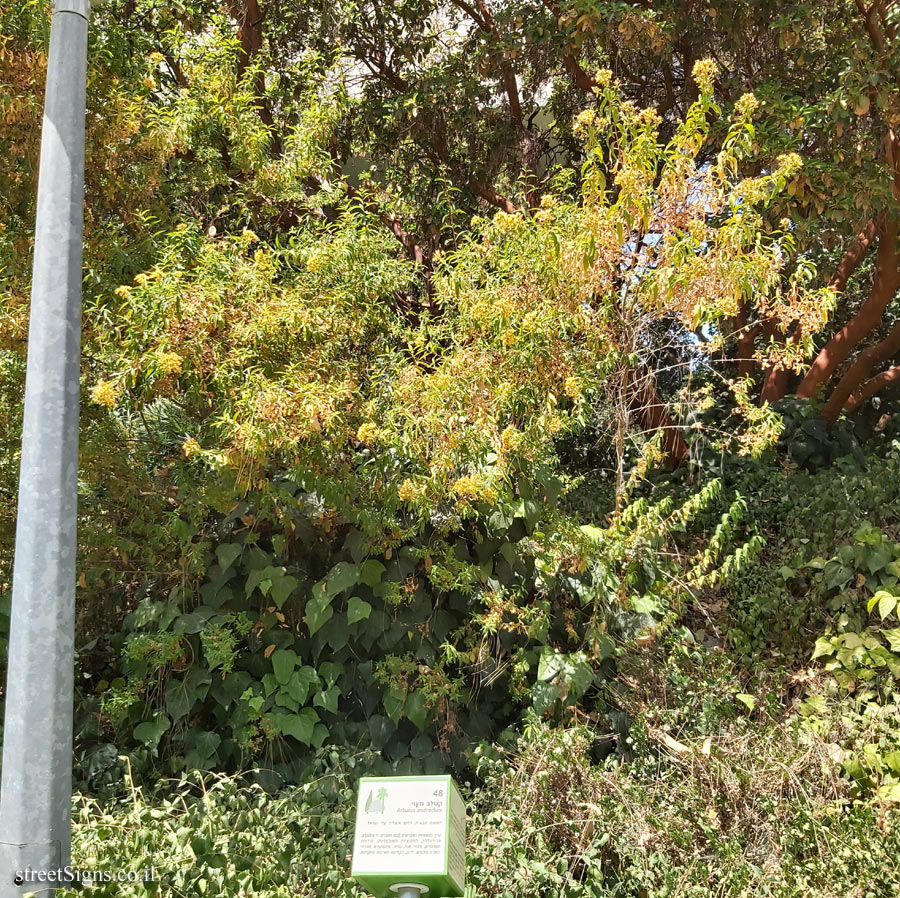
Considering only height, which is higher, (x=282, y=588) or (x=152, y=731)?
(x=282, y=588)

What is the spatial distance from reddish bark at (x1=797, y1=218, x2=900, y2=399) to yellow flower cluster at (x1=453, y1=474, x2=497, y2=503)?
4234 mm

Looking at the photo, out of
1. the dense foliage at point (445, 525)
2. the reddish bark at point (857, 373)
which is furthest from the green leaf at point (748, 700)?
the reddish bark at point (857, 373)

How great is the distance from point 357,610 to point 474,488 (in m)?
1.12

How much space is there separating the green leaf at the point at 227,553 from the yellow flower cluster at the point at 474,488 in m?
1.40

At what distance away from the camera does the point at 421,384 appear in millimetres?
4062

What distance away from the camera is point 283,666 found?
4.38 meters

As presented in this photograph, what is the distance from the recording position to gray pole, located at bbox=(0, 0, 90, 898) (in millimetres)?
2518

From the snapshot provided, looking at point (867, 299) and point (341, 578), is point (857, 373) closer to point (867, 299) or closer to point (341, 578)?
point (867, 299)

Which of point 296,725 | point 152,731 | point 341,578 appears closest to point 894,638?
point 341,578

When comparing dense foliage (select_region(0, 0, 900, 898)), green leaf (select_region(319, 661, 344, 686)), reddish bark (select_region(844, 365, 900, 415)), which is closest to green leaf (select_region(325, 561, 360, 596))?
dense foliage (select_region(0, 0, 900, 898))

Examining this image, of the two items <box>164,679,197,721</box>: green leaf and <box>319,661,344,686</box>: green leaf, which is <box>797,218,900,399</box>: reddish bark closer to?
<box>319,661,344,686</box>: green leaf

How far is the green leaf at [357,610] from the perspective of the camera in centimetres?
431

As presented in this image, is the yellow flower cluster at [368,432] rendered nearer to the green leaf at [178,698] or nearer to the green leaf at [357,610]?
the green leaf at [357,610]

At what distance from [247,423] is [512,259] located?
5.37ft
